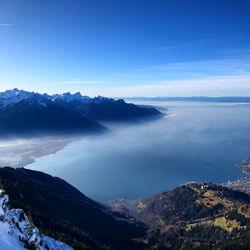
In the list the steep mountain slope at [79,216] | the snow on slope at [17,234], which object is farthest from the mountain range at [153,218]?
the snow on slope at [17,234]

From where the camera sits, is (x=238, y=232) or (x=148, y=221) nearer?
(x=238, y=232)

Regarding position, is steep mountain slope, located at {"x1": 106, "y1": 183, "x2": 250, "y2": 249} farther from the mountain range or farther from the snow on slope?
the snow on slope

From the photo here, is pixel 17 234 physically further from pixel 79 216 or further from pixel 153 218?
pixel 153 218

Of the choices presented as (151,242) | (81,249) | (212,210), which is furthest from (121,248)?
(212,210)

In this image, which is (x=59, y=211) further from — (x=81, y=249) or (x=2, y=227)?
(x=2, y=227)

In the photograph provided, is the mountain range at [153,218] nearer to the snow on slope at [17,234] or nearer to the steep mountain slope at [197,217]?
the steep mountain slope at [197,217]

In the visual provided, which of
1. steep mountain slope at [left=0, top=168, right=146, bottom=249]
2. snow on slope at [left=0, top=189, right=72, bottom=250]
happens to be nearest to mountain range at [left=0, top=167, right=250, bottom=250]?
steep mountain slope at [left=0, top=168, right=146, bottom=249]
